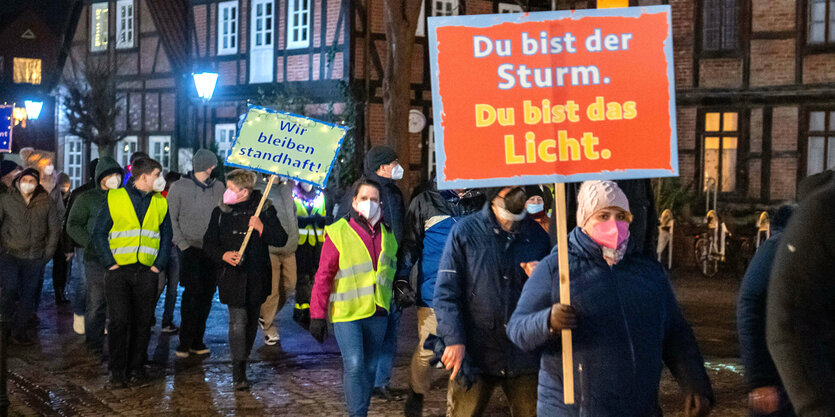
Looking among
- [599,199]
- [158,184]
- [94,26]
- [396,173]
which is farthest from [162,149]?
Result: [599,199]

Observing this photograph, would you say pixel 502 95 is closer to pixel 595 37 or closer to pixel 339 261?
pixel 595 37

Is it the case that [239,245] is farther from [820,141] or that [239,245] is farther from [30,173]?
[820,141]

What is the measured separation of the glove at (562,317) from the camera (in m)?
4.23

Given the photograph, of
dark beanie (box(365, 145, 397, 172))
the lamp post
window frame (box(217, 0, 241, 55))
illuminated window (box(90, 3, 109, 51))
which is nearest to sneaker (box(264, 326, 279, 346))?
dark beanie (box(365, 145, 397, 172))

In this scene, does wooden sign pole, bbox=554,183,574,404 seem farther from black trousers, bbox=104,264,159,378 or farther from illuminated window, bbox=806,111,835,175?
illuminated window, bbox=806,111,835,175

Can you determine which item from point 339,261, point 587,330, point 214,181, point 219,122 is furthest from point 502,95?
point 219,122

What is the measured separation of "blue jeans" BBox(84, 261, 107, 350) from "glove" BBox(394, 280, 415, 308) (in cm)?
413

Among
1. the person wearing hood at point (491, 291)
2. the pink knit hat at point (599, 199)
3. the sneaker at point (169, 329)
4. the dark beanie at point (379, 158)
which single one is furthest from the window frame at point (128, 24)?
the pink knit hat at point (599, 199)

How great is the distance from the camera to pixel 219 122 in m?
28.9

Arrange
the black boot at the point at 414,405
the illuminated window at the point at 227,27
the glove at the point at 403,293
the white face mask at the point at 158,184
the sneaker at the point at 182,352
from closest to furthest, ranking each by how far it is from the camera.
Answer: the glove at the point at 403,293
the black boot at the point at 414,405
the white face mask at the point at 158,184
the sneaker at the point at 182,352
the illuminated window at the point at 227,27

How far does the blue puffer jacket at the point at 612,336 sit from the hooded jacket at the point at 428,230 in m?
2.89

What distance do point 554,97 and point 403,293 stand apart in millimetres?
2951

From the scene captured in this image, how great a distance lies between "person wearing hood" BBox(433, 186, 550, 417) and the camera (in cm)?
576

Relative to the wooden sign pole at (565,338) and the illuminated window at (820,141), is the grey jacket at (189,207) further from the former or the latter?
the illuminated window at (820,141)
